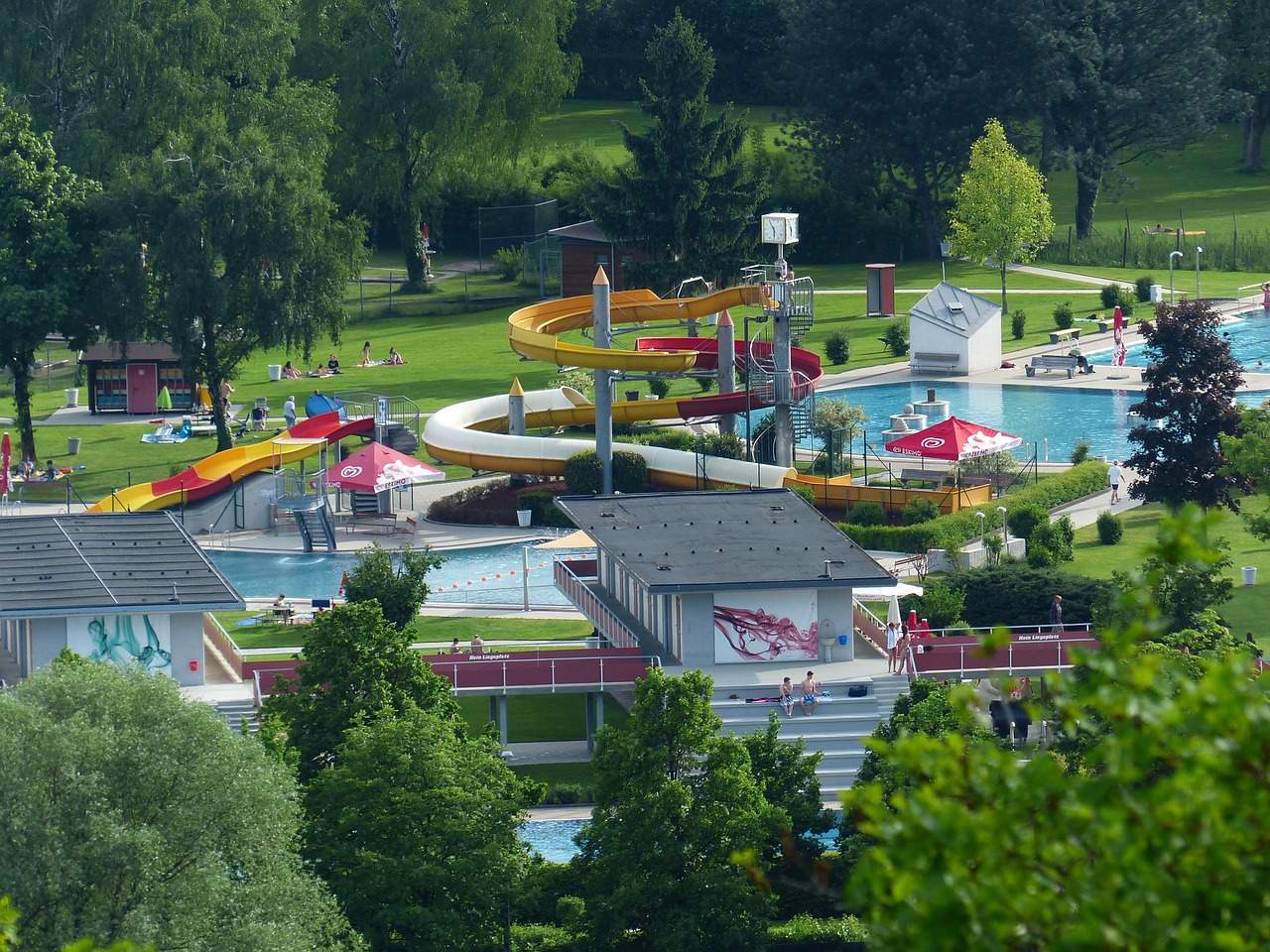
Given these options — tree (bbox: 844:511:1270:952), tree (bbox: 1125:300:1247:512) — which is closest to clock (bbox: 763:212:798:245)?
tree (bbox: 1125:300:1247:512)

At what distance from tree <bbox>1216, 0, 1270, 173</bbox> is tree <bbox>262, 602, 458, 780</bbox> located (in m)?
80.2

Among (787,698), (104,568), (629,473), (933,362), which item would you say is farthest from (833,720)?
(933,362)

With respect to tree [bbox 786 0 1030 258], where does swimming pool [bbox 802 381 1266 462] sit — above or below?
below

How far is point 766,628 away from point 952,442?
14.8 meters

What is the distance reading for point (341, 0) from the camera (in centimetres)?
9475

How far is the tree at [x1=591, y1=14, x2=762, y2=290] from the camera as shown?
81.5 m

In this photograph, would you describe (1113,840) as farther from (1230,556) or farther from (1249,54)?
(1249,54)

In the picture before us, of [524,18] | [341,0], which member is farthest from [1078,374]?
[341,0]

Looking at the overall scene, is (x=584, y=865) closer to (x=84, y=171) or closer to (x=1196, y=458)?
(x=1196, y=458)

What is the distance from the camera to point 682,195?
81062mm

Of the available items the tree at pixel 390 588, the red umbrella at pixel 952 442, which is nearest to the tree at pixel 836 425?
the red umbrella at pixel 952 442

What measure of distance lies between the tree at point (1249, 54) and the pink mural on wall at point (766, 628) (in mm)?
71271

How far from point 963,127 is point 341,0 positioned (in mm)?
27012

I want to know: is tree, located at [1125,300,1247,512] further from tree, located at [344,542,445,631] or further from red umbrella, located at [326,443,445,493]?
red umbrella, located at [326,443,445,493]
